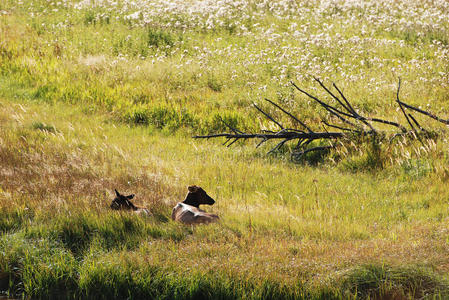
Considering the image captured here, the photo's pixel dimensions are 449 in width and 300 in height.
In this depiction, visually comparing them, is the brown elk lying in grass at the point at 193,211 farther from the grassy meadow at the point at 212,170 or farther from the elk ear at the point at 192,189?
the grassy meadow at the point at 212,170

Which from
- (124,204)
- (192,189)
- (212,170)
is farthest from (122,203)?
(212,170)

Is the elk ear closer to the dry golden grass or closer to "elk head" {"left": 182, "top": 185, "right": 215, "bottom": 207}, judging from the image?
"elk head" {"left": 182, "top": 185, "right": 215, "bottom": 207}

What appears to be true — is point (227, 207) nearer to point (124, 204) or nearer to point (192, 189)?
point (192, 189)

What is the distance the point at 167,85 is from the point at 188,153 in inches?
Result: 150

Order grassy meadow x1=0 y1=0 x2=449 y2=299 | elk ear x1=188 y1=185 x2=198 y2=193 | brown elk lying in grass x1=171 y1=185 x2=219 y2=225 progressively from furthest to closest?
elk ear x1=188 y1=185 x2=198 y2=193 → brown elk lying in grass x1=171 y1=185 x2=219 y2=225 → grassy meadow x1=0 y1=0 x2=449 y2=299

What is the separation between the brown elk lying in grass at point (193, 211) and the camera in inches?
202

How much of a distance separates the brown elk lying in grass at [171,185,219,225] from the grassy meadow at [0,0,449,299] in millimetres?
148

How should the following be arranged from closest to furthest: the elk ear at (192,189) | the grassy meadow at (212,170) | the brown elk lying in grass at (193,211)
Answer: the grassy meadow at (212,170)
the brown elk lying in grass at (193,211)
the elk ear at (192,189)

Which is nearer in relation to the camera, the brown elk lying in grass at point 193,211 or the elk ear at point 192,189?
the brown elk lying in grass at point 193,211

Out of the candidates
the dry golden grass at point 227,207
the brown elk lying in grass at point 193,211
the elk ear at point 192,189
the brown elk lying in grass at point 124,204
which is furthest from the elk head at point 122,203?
the elk ear at point 192,189

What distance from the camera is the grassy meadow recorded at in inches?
166

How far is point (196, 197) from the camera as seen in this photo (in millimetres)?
5355

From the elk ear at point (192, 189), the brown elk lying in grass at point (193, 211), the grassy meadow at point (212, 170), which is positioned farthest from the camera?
the elk ear at point (192, 189)

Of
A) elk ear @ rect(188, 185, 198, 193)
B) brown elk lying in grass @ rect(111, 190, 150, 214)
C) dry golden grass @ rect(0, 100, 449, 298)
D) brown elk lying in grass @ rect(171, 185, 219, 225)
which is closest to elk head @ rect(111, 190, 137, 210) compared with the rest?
brown elk lying in grass @ rect(111, 190, 150, 214)
